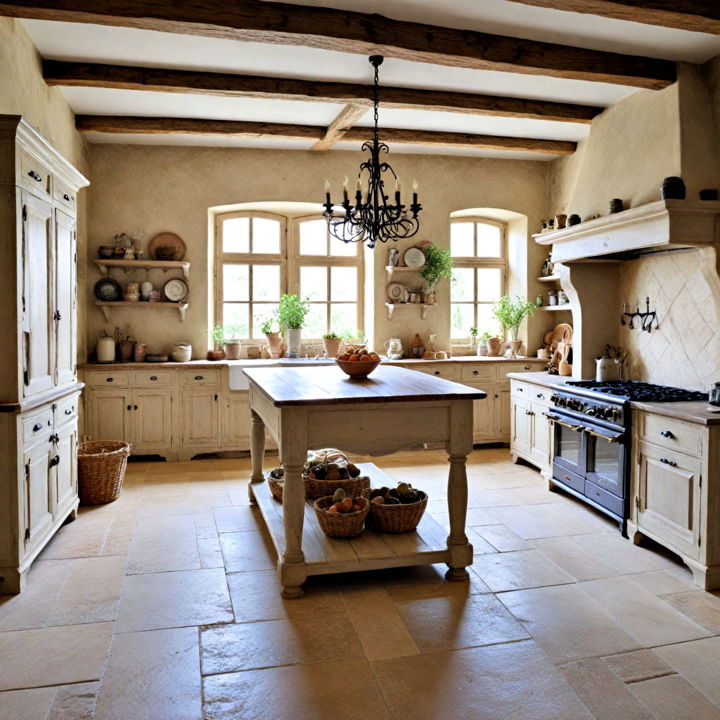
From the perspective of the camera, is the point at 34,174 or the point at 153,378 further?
the point at 153,378

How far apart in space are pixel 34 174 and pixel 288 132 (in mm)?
2969

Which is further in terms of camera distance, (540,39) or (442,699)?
(540,39)

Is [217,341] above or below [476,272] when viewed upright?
below

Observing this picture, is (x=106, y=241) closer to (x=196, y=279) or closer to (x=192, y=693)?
(x=196, y=279)

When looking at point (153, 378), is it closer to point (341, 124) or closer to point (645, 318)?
point (341, 124)

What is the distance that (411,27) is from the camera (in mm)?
4105

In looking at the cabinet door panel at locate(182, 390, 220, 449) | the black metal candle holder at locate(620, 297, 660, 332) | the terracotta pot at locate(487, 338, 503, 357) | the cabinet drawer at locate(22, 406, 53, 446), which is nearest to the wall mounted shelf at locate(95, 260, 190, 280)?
the cabinet door panel at locate(182, 390, 220, 449)

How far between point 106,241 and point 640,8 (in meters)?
5.21

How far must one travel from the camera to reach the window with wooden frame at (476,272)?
25.4 feet

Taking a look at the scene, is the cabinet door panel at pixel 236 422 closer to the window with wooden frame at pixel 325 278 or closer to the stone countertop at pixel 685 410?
the window with wooden frame at pixel 325 278

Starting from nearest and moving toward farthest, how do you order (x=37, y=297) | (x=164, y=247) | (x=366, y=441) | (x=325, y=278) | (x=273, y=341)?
(x=366, y=441) → (x=37, y=297) → (x=164, y=247) → (x=273, y=341) → (x=325, y=278)

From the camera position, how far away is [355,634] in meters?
2.98

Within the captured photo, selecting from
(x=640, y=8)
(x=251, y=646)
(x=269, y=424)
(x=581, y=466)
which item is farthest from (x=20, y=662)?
(x=640, y=8)

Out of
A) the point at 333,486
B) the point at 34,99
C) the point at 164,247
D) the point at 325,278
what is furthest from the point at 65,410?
the point at 325,278
